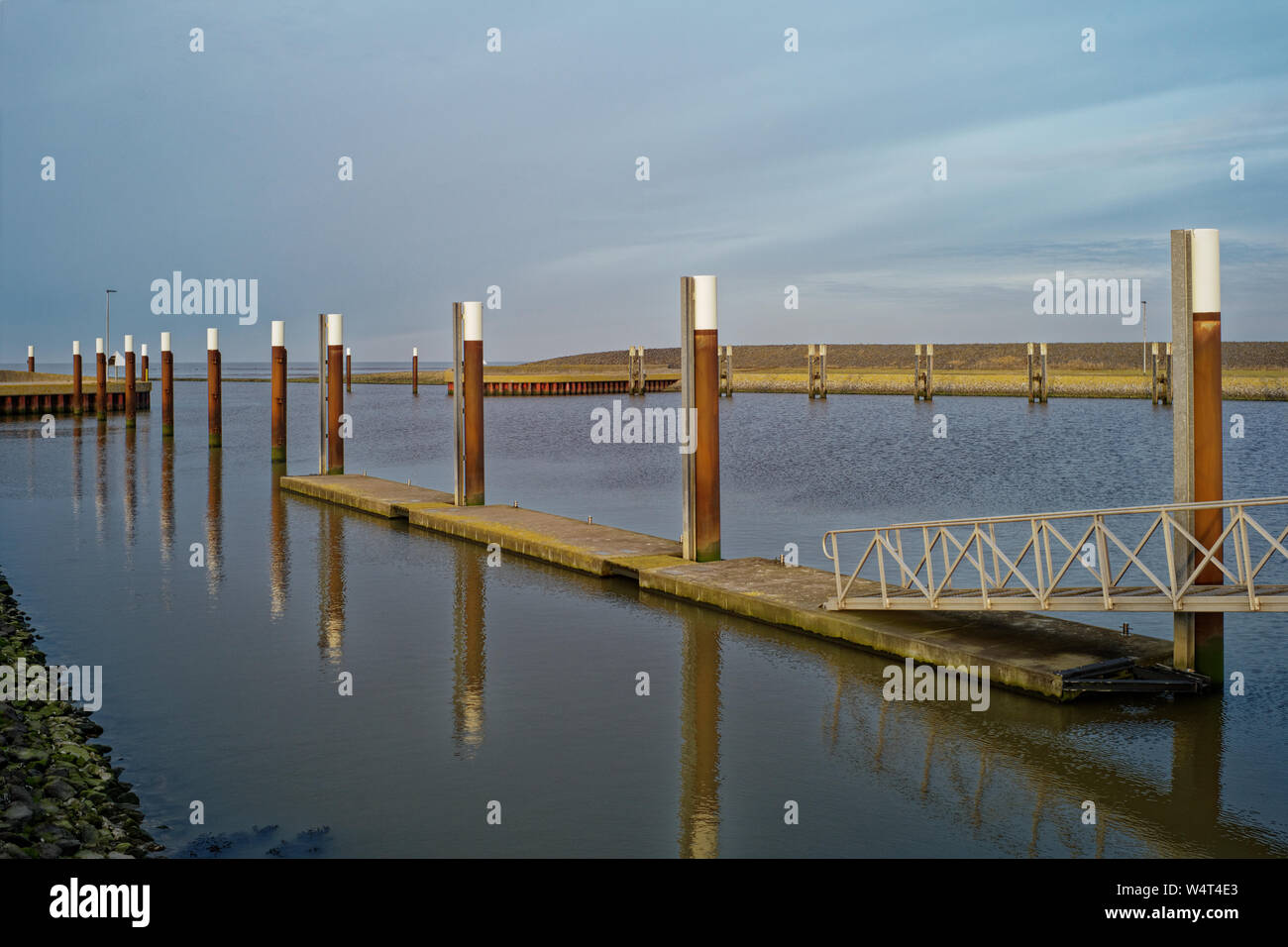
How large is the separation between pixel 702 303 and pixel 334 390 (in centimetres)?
1324

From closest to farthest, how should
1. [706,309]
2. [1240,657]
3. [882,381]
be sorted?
[1240,657] < [706,309] < [882,381]

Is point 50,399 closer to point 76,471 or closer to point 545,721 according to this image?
point 76,471

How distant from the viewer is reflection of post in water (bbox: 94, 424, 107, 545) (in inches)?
853

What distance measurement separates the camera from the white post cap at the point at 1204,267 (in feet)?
32.9

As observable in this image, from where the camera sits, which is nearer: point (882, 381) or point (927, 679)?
point (927, 679)

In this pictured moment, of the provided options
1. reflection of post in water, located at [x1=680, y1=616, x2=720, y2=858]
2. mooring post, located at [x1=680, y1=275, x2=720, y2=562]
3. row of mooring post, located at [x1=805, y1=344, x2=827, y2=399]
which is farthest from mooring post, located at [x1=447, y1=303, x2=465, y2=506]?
row of mooring post, located at [x1=805, y1=344, x2=827, y2=399]

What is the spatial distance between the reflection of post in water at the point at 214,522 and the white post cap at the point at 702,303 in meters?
6.81

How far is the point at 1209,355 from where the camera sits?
10.0 meters
